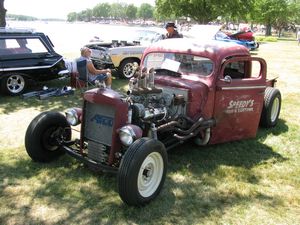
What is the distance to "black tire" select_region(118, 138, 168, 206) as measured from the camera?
393 cm

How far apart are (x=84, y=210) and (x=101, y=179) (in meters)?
0.71

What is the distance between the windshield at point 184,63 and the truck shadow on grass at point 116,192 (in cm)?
122

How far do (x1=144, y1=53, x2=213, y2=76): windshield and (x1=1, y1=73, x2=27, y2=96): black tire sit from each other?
4.87m

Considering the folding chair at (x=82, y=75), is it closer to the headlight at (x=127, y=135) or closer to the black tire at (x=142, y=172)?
the headlight at (x=127, y=135)

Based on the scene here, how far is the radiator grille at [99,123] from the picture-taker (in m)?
4.61

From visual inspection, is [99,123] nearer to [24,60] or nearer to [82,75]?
[82,75]

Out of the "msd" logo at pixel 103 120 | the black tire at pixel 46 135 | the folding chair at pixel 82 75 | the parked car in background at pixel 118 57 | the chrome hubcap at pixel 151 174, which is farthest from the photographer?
the parked car in background at pixel 118 57

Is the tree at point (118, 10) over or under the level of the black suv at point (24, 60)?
over

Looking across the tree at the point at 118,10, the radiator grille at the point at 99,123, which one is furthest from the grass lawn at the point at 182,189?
the tree at the point at 118,10

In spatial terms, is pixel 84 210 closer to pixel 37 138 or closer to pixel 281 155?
pixel 37 138

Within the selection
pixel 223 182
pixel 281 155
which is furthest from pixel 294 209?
pixel 281 155

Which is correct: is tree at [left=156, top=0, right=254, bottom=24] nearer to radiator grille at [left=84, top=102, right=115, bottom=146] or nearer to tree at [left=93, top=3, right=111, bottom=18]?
radiator grille at [left=84, top=102, right=115, bottom=146]

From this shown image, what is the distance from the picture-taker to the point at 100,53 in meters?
12.1

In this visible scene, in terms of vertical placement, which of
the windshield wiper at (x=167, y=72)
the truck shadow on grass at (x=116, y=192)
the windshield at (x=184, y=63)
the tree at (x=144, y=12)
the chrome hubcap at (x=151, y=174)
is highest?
the tree at (x=144, y=12)
